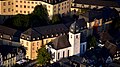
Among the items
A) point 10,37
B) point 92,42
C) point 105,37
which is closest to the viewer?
point 92,42

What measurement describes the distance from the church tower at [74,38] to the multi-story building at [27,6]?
53.6ft

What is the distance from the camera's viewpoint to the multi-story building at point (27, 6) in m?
116

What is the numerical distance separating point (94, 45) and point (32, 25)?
1377 centimetres

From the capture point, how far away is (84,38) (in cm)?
10444

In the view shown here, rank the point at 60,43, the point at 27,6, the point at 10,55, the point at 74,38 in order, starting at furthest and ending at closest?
the point at 27,6
the point at 60,43
the point at 74,38
the point at 10,55

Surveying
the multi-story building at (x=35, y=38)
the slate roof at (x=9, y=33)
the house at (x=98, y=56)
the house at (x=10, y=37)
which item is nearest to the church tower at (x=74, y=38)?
the house at (x=98, y=56)

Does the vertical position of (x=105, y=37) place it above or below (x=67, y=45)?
below

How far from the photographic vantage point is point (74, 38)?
99.9 meters

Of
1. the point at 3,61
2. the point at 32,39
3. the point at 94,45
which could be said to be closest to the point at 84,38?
the point at 94,45

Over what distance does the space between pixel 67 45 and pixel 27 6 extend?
68.1 feet

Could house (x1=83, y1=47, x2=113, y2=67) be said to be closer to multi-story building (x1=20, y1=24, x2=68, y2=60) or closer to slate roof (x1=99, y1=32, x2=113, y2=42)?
slate roof (x1=99, y1=32, x2=113, y2=42)

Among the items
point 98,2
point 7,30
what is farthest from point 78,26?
point 98,2

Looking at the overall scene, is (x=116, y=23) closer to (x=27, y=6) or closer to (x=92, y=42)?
(x=92, y=42)

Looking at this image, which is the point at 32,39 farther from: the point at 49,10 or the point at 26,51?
the point at 49,10
